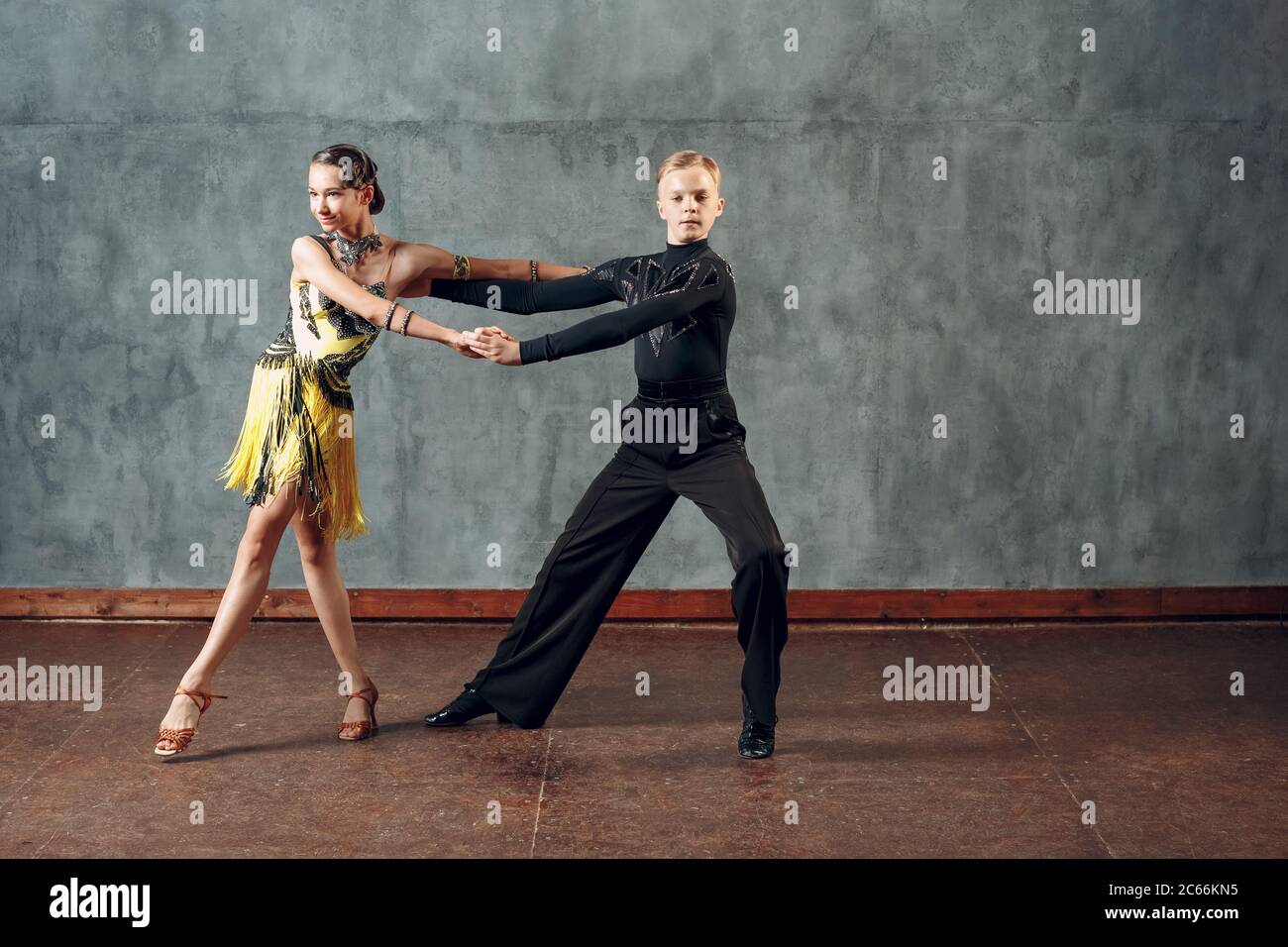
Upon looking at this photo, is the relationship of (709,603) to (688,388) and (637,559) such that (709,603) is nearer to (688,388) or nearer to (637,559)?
(637,559)

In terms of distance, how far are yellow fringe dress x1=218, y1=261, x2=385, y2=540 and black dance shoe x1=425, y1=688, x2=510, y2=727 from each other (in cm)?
71

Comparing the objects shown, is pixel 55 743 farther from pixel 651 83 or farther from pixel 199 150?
pixel 651 83

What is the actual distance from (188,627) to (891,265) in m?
3.02

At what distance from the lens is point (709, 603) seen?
5.75m

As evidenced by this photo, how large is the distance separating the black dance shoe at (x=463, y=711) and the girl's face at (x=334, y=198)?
1.47m

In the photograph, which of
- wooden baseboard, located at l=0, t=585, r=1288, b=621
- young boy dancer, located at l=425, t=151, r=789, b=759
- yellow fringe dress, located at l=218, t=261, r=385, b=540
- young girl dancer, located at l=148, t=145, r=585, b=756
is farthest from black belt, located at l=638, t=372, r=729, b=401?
wooden baseboard, located at l=0, t=585, r=1288, b=621

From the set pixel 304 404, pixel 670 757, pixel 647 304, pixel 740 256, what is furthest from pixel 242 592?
pixel 740 256

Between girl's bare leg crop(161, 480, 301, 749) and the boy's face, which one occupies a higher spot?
the boy's face

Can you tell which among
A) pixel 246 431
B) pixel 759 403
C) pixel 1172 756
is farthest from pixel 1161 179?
pixel 246 431

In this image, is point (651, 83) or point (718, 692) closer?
point (718, 692)

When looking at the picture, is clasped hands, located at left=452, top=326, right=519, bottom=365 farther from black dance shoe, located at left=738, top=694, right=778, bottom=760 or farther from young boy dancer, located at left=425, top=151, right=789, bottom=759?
black dance shoe, located at left=738, top=694, right=778, bottom=760

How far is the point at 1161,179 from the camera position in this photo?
5.62 meters

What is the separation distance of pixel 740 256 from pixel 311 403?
1997 mm

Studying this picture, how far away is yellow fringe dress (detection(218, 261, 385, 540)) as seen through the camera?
4.22 meters
